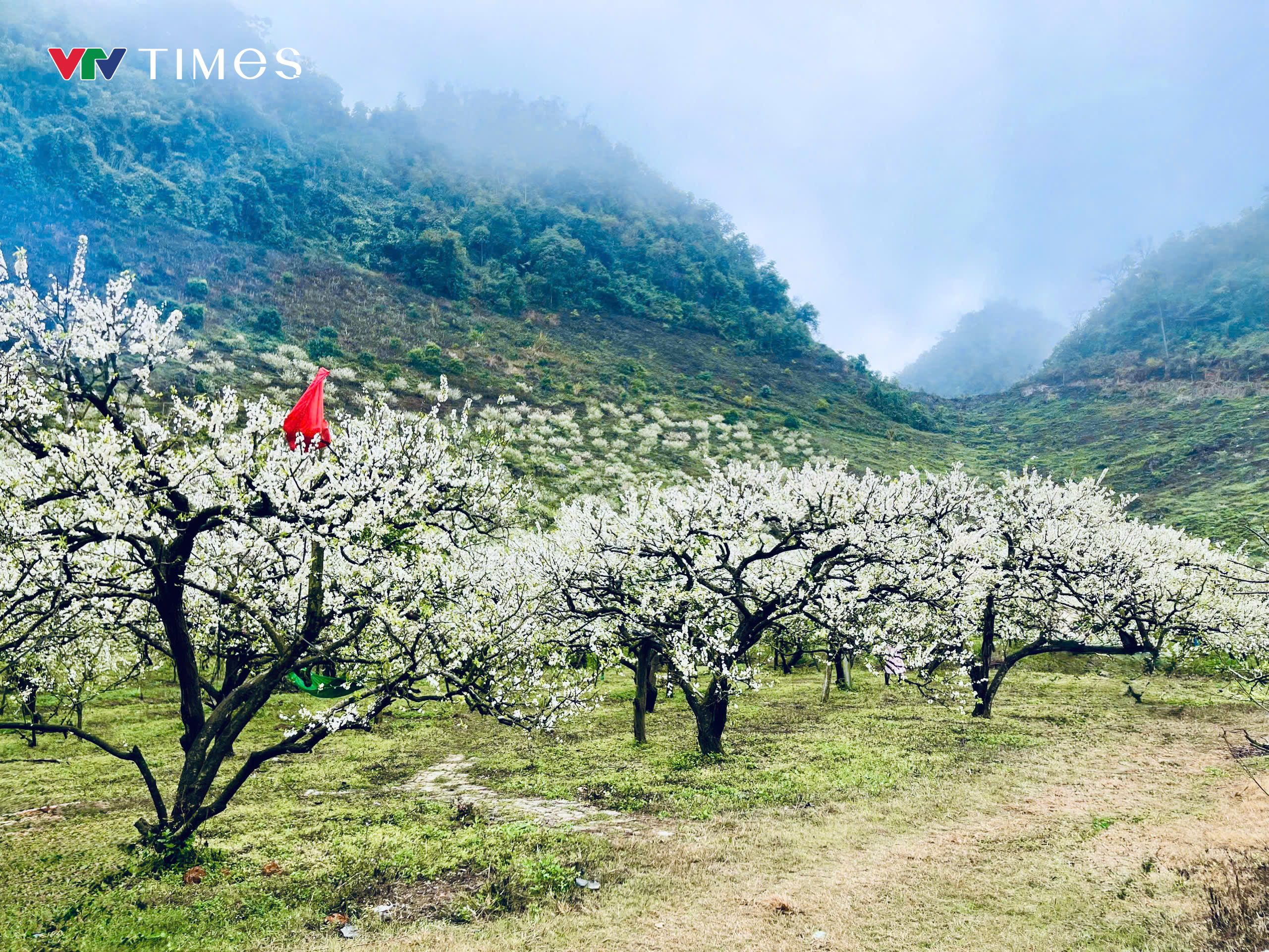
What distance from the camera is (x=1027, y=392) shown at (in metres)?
124

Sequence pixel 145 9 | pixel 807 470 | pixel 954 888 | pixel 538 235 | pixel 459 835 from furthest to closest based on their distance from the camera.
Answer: pixel 145 9 → pixel 538 235 → pixel 807 470 → pixel 459 835 → pixel 954 888

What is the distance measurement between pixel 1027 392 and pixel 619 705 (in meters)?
124

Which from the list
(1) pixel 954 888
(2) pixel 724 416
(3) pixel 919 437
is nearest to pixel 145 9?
(2) pixel 724 416

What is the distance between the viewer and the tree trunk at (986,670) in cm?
2606

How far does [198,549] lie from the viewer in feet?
46.2

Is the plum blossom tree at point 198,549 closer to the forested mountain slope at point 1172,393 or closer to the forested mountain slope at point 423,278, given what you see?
the forested mountain slope at point 423,278

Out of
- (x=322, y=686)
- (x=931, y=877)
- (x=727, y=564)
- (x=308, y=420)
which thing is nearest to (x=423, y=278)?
(x=322, y=686)

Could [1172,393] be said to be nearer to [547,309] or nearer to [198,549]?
[547,309]

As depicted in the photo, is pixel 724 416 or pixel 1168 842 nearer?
pixel 1168 842

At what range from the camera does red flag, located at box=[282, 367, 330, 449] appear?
12188mm

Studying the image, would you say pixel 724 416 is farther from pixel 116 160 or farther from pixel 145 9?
pixel 145 9

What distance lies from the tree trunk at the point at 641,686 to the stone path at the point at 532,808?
5.91 m

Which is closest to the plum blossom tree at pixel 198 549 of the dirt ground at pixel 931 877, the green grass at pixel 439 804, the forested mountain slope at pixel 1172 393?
the green grass at pixel 439 804

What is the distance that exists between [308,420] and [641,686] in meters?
13.8
